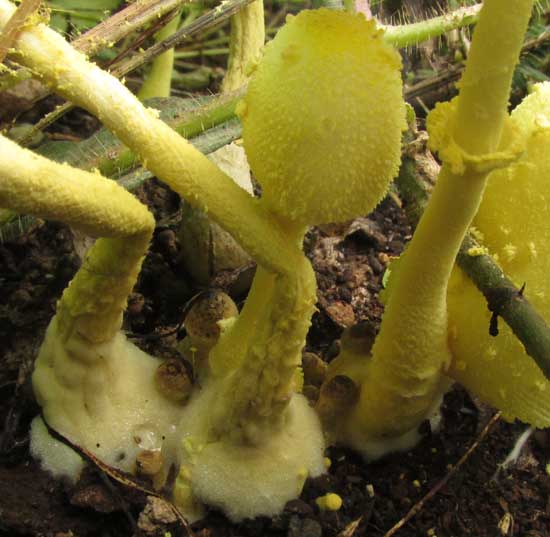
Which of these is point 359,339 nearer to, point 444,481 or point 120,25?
point 444,481

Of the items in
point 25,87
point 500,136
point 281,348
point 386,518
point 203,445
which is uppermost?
point 500,136

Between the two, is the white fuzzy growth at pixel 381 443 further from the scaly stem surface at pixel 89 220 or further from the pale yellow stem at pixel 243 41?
the pale yellow stem at pixel 243 41

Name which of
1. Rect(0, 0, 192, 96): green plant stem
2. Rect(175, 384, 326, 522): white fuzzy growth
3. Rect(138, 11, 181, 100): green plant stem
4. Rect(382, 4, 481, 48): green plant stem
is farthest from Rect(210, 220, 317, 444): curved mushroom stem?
Rect(138, 11, 181, 100): green plant stem

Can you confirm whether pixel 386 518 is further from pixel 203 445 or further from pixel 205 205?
pixel 205 205

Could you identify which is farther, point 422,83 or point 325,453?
point 422,83

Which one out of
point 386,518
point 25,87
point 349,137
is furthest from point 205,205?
point 25,87

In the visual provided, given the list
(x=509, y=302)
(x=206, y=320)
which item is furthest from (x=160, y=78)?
(x=509, y=302)
